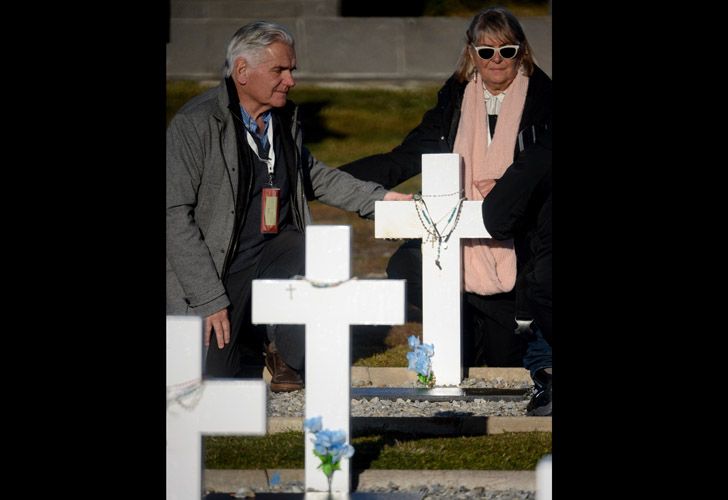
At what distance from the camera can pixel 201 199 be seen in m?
5.36

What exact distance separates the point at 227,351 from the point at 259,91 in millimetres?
1027

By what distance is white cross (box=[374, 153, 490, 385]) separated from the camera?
592cm

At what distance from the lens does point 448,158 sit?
5.94 m

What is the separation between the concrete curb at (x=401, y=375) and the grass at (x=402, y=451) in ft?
4.26

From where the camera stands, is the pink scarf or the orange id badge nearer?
the orange id badge

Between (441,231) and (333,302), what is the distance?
2068 mm

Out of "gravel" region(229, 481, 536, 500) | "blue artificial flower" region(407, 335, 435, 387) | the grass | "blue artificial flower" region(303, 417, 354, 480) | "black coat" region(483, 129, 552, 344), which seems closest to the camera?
"blue artificial flower" region(303, 417, 354, 480)

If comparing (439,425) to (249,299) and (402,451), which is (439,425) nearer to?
(402,451)

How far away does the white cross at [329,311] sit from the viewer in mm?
3949

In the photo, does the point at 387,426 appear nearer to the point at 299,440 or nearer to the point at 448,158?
the point at 299,440

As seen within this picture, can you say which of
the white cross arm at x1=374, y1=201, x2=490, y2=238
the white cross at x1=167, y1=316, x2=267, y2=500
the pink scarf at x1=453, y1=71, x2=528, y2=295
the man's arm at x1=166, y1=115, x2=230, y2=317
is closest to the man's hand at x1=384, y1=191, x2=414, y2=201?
the white cross arm at x1=374, y1=201, x2=490, y2=238

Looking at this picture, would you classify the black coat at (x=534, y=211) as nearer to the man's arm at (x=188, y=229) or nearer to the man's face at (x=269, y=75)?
the man's face at (x=269, y=75)

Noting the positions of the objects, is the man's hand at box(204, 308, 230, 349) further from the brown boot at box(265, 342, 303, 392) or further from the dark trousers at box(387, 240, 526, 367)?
the dark trousers at box(387, 240, 526, 367)

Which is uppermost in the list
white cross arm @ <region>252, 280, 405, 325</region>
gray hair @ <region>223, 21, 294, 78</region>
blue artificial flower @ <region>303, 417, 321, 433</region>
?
gray hair @ <region>223, 21, 294, 78</region>
